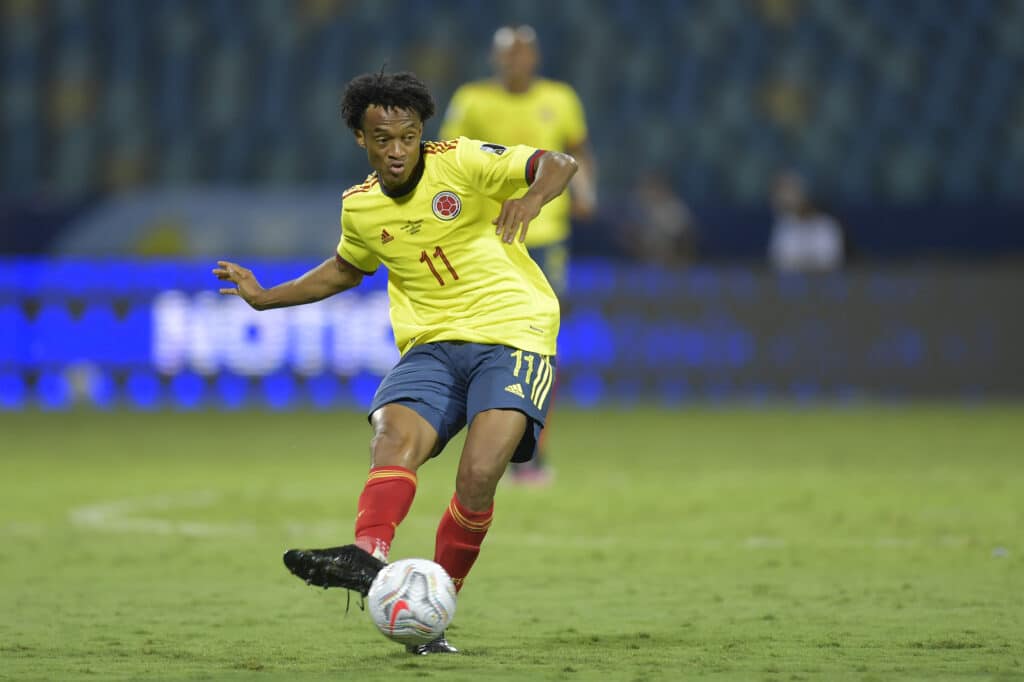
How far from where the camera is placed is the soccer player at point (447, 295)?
4543mm

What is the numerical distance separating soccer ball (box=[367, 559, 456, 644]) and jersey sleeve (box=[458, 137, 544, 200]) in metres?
1.15

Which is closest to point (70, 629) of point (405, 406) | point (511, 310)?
point (405, 406)

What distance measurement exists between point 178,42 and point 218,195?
3412mm

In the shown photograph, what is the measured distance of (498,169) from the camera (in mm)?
4816

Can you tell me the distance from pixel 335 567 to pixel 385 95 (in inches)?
50.8

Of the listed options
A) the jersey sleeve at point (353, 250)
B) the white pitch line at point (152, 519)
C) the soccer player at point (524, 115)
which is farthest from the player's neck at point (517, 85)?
the jersey sleeve at point (353, 250)

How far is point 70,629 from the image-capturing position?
477cm

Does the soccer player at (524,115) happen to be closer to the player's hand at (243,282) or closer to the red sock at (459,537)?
the player's hand at (243,282)

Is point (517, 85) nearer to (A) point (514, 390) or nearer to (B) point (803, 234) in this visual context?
(A) point (514, 390)

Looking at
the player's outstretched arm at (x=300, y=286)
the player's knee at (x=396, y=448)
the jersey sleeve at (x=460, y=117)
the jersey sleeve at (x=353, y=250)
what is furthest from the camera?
the jersey sleeve at (x=460, y=117)

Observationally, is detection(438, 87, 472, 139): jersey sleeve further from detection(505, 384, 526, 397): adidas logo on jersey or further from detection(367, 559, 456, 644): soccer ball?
detection(367, 559, 456, 644): soccer ball

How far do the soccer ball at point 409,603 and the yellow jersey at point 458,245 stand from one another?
2.62 feet

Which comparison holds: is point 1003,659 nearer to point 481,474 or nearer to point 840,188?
point 481,474

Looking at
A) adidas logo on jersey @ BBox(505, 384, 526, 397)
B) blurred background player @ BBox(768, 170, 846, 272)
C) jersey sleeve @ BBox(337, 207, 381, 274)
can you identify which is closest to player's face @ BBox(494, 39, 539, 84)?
jersey sleeve @ BBox(337, 207, 381, 274)
